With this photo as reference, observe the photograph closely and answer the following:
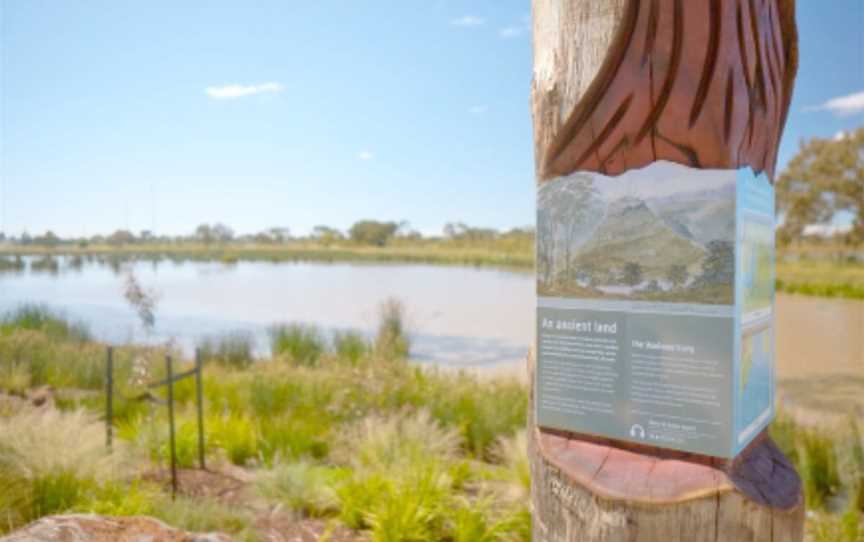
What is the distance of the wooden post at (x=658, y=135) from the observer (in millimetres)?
1223

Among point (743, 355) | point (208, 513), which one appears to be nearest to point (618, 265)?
point (743, 355)

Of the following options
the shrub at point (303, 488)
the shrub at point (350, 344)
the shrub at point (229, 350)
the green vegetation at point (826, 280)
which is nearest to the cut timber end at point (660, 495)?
the shrub at point (303, 488)

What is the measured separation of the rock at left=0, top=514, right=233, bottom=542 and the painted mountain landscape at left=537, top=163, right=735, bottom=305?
4.57 ft

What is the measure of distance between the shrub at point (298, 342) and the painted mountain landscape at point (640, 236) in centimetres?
601

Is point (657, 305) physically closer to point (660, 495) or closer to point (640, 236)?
point (640, 236)

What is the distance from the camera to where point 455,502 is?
2.74 metres

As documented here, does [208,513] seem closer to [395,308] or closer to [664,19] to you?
[664,19]

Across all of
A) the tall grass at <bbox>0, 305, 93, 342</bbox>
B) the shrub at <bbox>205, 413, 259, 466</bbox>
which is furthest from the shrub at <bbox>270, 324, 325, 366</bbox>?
the shrub at <bbox>205, 413, 259, 466</bbox>

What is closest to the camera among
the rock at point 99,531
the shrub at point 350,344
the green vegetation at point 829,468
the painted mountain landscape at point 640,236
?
the painted mountain landscape at point 640,236

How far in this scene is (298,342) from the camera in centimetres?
727

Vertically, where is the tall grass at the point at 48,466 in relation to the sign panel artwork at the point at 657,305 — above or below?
below

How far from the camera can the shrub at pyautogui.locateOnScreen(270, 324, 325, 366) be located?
7.16m

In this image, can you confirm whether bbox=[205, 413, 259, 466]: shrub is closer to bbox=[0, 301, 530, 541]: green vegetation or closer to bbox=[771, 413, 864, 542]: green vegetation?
bbox=[0, 301, 530, 541]: green vegetation

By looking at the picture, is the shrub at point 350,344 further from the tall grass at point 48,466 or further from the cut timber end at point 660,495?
the cut timber end at point 660,495
